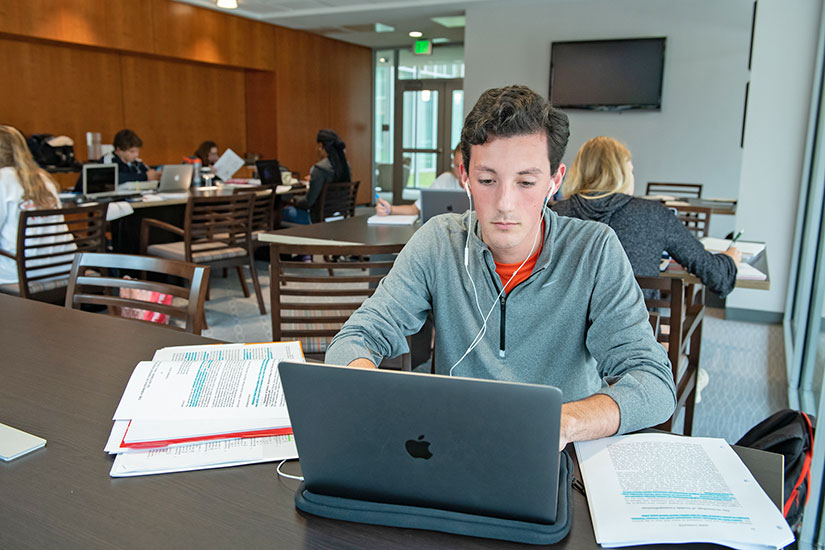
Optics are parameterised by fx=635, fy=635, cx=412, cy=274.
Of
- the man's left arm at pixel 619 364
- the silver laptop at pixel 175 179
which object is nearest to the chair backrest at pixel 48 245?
the silver laptop at pixel 175 179

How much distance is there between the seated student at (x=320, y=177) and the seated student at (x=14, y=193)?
2.59 meters

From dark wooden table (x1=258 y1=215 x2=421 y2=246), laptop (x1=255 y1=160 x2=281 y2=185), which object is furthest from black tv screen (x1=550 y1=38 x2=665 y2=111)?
dark wooden table (x1=258 y1=215 x2=421 y2=246)

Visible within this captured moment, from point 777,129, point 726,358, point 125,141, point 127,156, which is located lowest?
point 726,358

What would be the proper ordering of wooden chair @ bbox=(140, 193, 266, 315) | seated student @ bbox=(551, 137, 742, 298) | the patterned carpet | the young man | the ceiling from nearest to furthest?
the young man, seated student @ bbox=(551, 137, 742, 298), the patterned carpet, wooden chair @ bbox=(140, 193, 266, 315), the ceiling

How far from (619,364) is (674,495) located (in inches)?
13.5

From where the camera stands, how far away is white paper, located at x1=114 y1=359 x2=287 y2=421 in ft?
3.48

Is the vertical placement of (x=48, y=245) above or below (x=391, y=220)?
below

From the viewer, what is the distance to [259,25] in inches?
334

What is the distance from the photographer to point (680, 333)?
1934 mm

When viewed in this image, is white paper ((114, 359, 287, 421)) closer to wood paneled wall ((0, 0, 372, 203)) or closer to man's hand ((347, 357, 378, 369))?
man's hand ((347, 357, 378, 369))

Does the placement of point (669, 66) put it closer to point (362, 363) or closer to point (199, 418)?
point (362, 363)

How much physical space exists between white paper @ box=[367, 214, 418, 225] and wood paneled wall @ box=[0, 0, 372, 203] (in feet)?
15.7

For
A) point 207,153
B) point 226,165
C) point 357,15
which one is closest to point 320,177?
point 226,165

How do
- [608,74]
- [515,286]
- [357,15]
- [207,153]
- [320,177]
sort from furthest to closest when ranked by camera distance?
1. [357,15]
2. [207,153]
3. [608,74]
4. [320,177]
5. [515,286]
